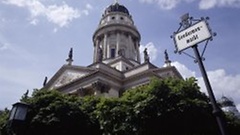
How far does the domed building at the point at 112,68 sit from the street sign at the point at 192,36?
21.6 m

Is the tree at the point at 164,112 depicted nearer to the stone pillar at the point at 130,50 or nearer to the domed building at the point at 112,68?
the domed building at the point at 112,68

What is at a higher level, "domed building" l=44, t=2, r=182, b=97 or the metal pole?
"domed building" l=44, t=2, r=182, b=97

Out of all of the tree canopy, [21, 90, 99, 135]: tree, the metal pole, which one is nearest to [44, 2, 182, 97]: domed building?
[21, 90, 99, 135]: tree

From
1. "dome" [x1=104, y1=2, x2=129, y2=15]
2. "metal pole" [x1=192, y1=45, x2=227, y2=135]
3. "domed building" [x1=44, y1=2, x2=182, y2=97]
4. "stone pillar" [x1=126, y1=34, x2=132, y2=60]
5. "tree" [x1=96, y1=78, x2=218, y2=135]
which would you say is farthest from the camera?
"dome" [x1=104, y1=2, x2=129, y2=15]

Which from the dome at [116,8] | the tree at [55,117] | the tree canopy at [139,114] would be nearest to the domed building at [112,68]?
the dome at [116,8]

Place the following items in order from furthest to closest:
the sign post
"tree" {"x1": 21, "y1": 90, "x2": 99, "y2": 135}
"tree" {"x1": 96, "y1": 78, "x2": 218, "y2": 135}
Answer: "tree" {"x1": 21, "y1": 90, "x2": 99, "y2": 135}
"tree" {"x1": 96, "y1": 78, "x2": 218, "y2": 135}
the sign post

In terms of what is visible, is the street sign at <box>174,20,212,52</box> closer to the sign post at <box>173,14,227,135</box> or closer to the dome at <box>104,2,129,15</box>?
the sign post at <box>173,14,227,135</box>

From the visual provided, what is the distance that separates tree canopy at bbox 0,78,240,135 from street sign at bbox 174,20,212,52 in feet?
22.8

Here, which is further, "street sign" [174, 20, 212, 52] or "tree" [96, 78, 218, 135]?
"tree" [96, 78, 218, 135]

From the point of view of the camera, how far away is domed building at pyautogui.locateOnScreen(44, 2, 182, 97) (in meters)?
30.5

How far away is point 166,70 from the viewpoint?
33.3m

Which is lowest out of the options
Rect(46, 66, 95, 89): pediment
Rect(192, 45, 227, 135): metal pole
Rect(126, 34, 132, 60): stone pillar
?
Rect(192, 45, 227, 135): metal pole

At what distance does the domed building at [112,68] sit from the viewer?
99.9 feet

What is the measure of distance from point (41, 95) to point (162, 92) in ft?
29.1
